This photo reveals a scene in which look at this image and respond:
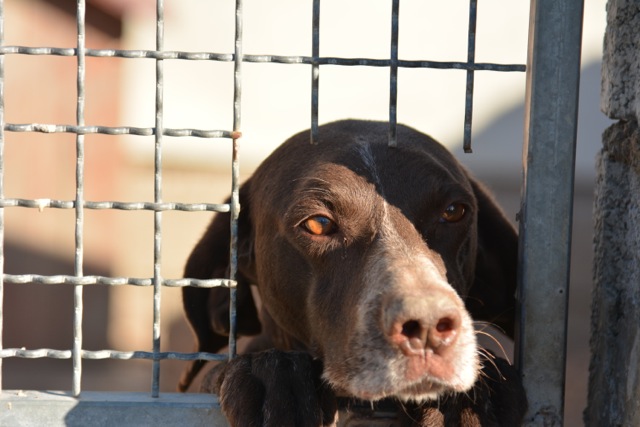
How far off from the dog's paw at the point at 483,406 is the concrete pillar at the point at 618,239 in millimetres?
284

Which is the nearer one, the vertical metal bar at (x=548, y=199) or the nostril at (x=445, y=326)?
the nostril at (x=445, y=326)

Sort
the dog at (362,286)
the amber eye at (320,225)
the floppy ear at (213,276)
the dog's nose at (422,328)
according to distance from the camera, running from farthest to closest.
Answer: the floppy ear at (213,276)
the amber eye at (320,225)
the dog at (362,286)
the dog's nose at (422,328)

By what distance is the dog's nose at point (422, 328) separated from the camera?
7.77ft

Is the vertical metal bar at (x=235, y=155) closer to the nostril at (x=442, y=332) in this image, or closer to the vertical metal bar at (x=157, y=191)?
the vertical metal bar at (x=157, y=191)

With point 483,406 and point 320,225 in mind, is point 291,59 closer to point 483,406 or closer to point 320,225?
point 320,225

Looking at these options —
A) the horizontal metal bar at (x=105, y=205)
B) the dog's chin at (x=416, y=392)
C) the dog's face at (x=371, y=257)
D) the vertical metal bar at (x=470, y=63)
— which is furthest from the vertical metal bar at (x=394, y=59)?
the dog's chin at (x=416, y=392)

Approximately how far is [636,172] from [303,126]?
474cm

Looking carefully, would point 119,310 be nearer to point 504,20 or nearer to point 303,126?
point 303,126

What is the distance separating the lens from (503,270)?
361 cm

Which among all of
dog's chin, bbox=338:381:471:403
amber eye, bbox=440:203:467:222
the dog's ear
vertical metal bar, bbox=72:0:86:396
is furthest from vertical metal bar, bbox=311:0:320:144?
the dog's ear

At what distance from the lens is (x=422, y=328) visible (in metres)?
2.39

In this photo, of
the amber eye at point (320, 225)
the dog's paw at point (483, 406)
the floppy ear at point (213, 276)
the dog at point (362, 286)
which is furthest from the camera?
the floppy ear at point (213, 276)

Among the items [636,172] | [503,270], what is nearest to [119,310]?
[503,270]

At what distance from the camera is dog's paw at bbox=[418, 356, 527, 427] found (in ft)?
8.48
